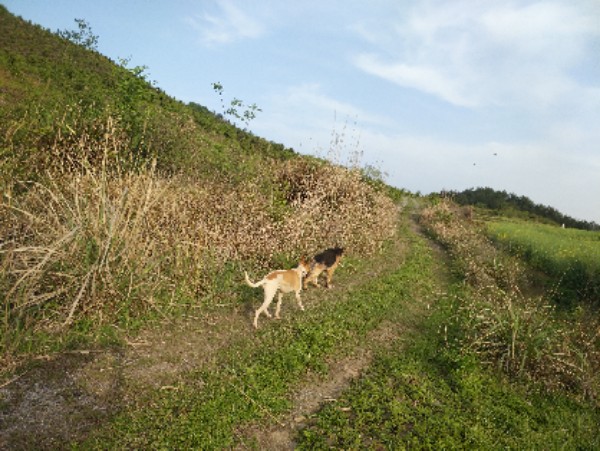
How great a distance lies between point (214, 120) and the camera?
34062 mm

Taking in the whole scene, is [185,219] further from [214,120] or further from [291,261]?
[214,120]

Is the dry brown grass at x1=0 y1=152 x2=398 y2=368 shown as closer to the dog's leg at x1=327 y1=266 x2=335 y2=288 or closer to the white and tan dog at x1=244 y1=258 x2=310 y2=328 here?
the dog's leg at x1=327 y1=266 x2=335 y2=288

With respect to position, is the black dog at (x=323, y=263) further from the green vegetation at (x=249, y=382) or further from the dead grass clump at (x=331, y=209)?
the dead grass clump at (x=331, y=209)

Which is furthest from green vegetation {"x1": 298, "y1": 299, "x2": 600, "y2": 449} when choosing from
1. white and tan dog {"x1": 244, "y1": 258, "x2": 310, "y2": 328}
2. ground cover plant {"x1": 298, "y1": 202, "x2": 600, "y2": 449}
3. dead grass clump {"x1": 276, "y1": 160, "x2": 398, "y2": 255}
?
dead grass clump {"x1": 276, "y1": 160, "x2": 398, "y2": 255}

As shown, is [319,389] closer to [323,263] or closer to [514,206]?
[323,263]

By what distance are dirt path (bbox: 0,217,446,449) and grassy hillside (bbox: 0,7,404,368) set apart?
462 millimetres

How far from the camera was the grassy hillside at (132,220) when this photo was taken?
6.05m

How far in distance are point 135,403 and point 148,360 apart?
1.01 meters

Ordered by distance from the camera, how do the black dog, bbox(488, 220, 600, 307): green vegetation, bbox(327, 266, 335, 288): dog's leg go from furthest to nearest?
bbox(488, 220, 600, 307): green vegetation → bbox(327, 266, 335, 288): dog's leg → the black dog

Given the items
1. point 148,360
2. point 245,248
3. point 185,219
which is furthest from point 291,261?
point 148,360

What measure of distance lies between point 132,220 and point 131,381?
318 centimetres

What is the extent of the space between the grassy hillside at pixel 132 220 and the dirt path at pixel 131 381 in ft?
1.52

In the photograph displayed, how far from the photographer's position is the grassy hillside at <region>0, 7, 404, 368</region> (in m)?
6.05

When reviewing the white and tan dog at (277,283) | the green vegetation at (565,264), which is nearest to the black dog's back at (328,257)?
the white and tan dog at (277,283)
